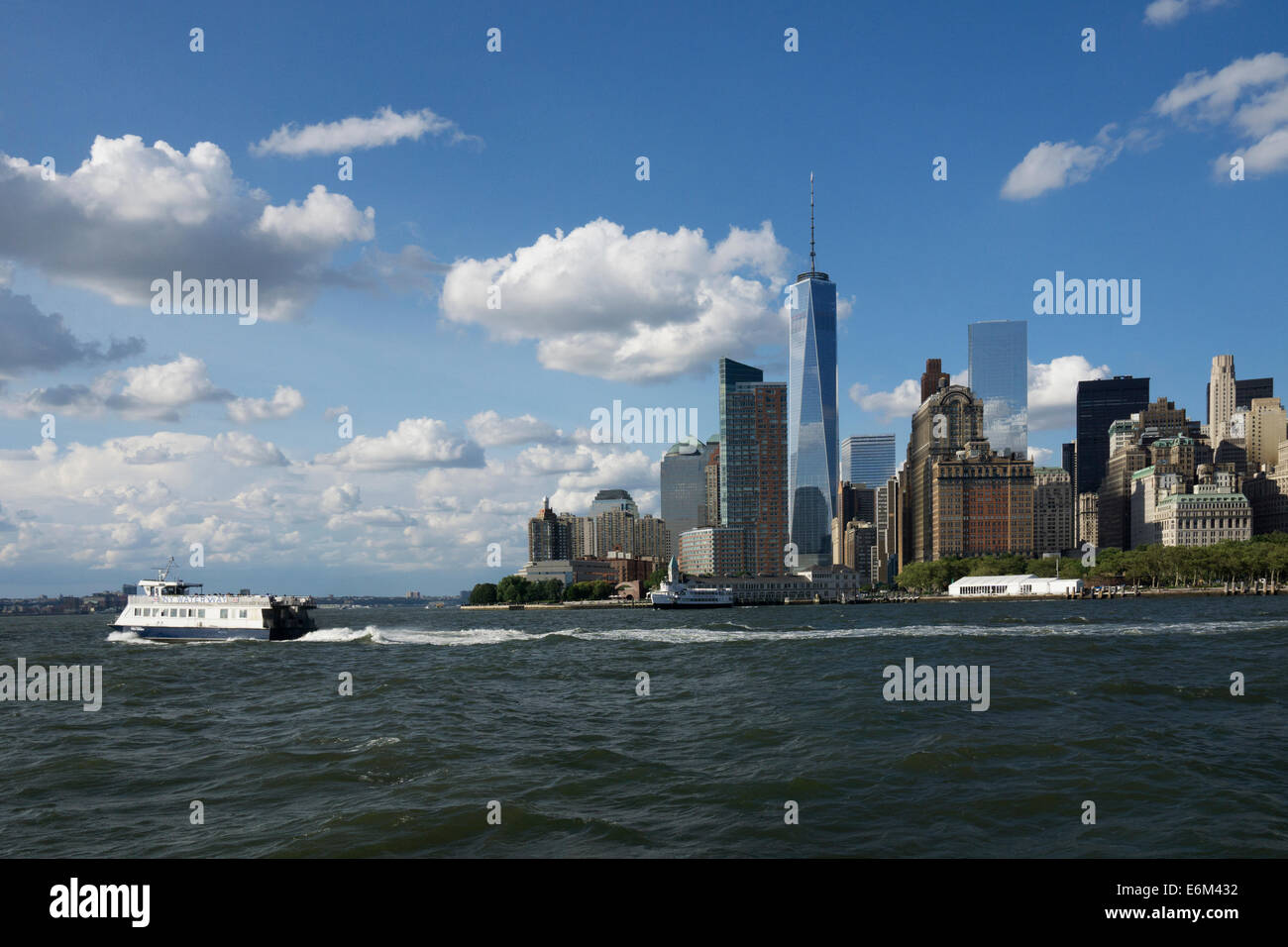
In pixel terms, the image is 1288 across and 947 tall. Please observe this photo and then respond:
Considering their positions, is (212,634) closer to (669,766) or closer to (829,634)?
(829,634)

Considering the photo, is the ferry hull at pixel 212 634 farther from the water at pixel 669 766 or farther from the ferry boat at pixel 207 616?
the water at pixel 669 766

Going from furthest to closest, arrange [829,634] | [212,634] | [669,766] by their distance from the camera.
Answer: [212,634]
[829,634]
[669,766]

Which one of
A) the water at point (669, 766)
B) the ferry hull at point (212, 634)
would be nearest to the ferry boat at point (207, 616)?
the ferry hull at point (212, 634)

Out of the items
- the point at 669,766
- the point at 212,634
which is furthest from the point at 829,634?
the point at 212,634

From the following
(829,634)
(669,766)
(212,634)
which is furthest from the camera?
(212,634)

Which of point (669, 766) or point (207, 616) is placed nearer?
point (669, 766)
